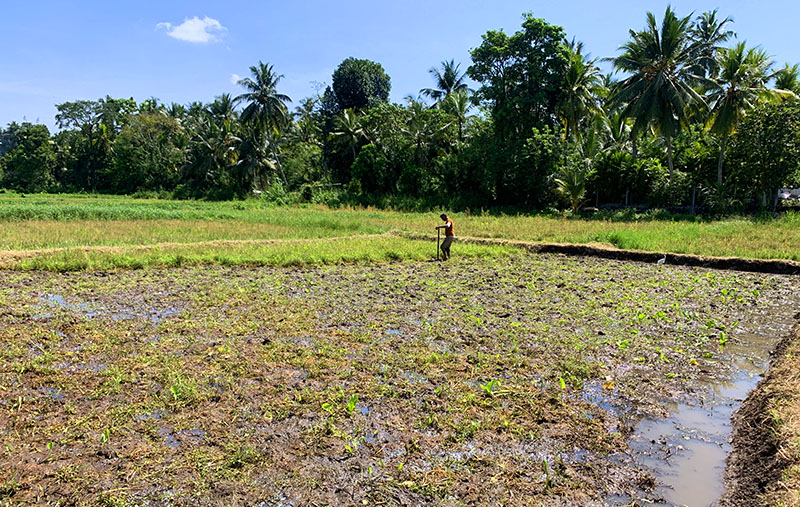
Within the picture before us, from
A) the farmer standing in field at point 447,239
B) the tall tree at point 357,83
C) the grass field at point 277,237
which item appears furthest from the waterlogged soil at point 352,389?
the tall tree at point 357,83

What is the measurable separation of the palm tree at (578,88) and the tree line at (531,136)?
0.25ft

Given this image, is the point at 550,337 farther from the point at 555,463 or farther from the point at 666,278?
the point at 666,278

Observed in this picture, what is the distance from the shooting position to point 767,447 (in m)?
3.65

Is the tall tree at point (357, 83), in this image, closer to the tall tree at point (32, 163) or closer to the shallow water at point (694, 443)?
the tall tree at point (32, 163)

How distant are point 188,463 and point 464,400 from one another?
7.57 feet

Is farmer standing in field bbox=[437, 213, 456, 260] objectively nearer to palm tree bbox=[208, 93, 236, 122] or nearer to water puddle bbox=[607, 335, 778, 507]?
water puddle bbox=[607, 335, 778, 507]

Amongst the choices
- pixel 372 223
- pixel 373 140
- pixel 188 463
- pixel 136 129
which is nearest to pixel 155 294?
pixel 188 463

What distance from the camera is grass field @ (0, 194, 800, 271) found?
12.3 meters

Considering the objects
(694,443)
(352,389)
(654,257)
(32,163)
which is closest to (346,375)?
(352,389)

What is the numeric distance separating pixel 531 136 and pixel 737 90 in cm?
950

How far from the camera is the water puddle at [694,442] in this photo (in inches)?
134

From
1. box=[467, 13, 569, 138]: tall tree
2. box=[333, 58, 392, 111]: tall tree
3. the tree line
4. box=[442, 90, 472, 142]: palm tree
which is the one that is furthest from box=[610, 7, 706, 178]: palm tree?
box=[333, 58, 392, 111]: tall tree

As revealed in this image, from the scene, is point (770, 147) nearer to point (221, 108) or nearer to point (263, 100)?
point (263, 100)

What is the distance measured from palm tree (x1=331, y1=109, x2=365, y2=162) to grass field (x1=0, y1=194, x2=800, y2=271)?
1622 cm
